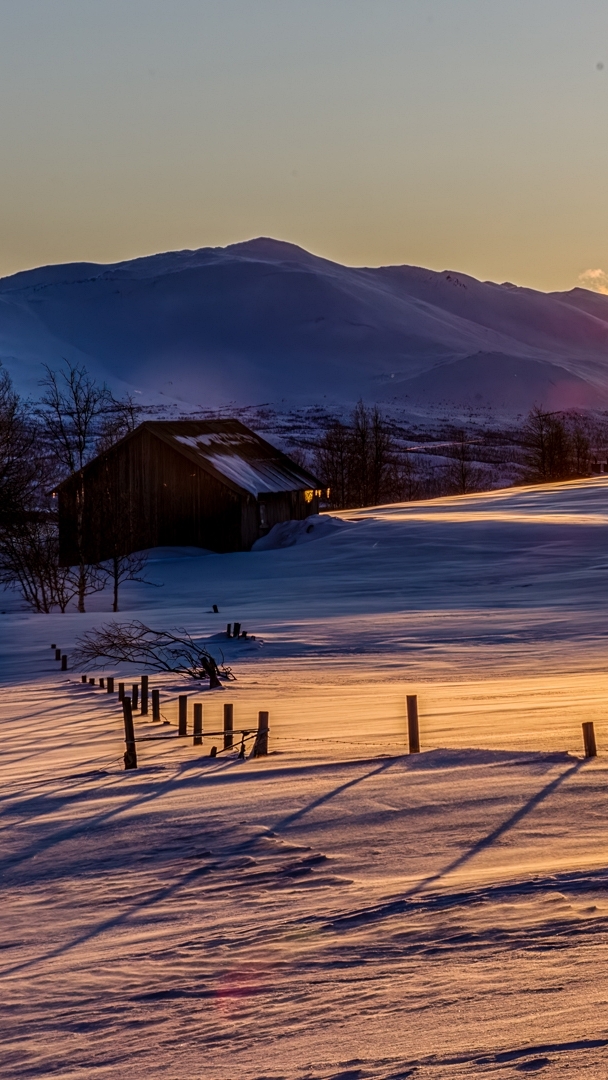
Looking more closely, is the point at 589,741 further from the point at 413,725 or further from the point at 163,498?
the point at 163,498

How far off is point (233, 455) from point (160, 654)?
105ft

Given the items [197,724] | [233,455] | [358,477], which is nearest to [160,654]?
[197,724]

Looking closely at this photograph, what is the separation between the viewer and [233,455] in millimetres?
54594

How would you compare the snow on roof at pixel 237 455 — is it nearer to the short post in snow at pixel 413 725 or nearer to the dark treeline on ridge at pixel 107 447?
the dark treeline on ridge at pixel 107 447

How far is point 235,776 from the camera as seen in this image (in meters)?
11.0

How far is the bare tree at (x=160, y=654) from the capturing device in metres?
19.1

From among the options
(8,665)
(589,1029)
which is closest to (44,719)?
(8,665)

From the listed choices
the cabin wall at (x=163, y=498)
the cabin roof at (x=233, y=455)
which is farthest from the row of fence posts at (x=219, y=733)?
the cabin wall at (x=163, y=498)

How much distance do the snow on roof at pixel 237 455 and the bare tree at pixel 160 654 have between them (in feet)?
83.5

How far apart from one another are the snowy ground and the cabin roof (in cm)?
3270

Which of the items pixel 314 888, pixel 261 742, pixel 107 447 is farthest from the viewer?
pixel 107 447

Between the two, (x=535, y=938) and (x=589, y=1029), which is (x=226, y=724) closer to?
(x=535, y=938)

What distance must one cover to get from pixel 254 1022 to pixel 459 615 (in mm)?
23159

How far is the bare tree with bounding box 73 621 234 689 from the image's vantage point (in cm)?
1908
